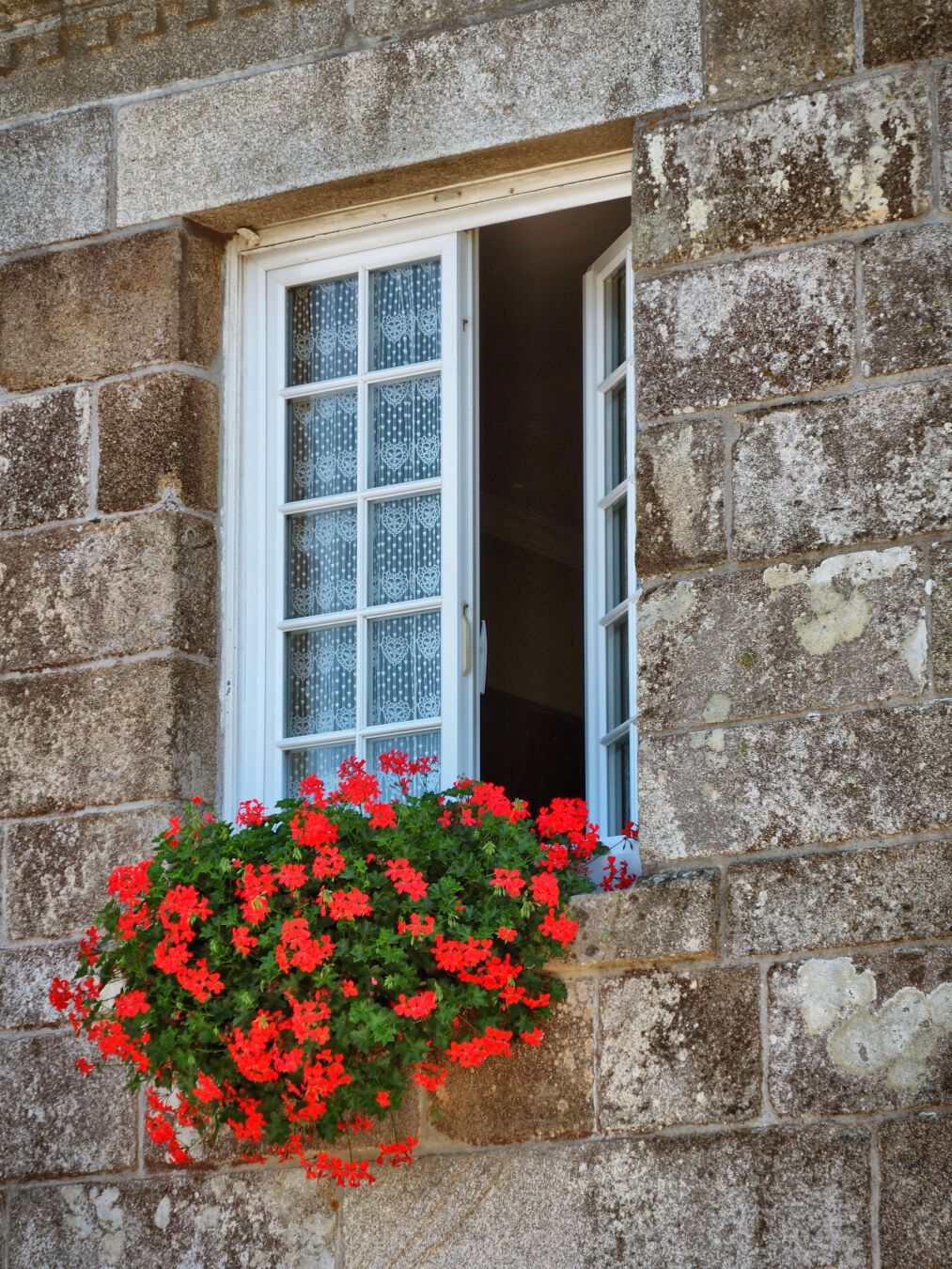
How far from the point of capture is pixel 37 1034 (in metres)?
4.79

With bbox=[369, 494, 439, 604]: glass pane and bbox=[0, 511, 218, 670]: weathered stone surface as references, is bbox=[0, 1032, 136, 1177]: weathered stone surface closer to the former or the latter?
bbox=[0, 511, 218, 670]: weathered stone surface

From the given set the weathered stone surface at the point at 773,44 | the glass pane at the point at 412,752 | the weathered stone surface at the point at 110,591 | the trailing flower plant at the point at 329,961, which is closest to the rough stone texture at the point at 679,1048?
the trailing flower plant at the point at 329,961

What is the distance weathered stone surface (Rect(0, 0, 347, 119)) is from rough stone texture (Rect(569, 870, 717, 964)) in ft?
7.03

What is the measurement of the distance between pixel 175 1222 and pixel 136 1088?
350 millimetres

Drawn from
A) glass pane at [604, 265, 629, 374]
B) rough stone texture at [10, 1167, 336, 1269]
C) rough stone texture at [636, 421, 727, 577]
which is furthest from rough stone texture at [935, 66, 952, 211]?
rough stone texture at [10, 1167, 336, 1269]

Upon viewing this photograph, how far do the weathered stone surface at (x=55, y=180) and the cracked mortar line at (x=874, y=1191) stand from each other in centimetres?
279

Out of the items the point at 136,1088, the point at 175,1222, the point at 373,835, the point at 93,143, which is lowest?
the point at 175,1222

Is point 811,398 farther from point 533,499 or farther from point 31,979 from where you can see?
point 533,499

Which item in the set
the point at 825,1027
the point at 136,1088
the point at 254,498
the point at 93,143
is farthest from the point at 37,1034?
the point at 93,143

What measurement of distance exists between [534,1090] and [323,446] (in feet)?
5.54

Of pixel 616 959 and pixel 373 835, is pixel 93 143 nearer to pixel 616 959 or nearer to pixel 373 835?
pixel 373 835

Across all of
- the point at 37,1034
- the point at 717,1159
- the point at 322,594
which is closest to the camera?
the point at 717,1159

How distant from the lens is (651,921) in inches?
167

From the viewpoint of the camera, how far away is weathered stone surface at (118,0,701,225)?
4758 mm
